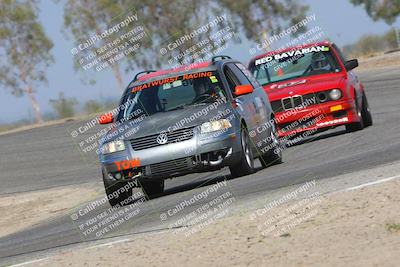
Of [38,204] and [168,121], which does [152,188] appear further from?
[38,204]

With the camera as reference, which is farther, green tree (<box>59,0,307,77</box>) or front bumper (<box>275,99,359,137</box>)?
green tree (<box>59,0,307,77</box>)

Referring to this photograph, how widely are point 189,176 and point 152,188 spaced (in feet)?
9.11

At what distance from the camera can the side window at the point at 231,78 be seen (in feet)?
45.6

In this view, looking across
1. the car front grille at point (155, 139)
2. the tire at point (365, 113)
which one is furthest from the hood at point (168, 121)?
the tire at point (365, 113)

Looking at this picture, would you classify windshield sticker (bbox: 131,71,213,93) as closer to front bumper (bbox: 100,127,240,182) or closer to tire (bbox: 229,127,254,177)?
→ tire (bbox: 229,127,254,177)

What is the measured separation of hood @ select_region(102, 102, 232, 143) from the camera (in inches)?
489

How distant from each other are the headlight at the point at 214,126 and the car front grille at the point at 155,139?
17 cm

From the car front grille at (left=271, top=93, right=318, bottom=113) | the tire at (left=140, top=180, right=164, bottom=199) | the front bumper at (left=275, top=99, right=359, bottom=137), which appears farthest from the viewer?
the car front grille at (left=271, top=93, right=318, bottom=113)

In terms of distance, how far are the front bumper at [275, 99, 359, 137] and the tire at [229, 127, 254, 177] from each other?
13.4 ft

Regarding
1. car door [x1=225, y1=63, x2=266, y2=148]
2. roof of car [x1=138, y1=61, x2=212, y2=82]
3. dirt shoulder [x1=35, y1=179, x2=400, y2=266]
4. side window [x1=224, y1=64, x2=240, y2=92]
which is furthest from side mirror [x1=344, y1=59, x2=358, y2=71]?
dirt shoulder [x1=35, y1=179, x2=400, y2=266]

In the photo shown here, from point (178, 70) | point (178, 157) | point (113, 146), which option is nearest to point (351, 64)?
point (178, 70)

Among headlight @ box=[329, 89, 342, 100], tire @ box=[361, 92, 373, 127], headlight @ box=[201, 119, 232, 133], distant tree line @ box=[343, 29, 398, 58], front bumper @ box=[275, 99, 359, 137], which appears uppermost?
headlight @ box=[201, 119, 232, 133]

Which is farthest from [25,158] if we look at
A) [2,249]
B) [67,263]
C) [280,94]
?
[67,263]

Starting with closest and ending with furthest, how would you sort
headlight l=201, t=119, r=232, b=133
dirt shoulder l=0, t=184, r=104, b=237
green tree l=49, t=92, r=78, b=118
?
1. headlight l=201, t=119, r=232, b=133
2. dirt shoulder l=0, t=184, r=104, b=237
3. green tree l=49, t=92, r=78, b=118
